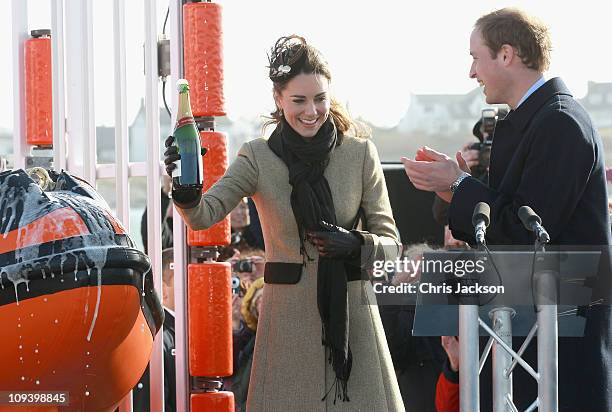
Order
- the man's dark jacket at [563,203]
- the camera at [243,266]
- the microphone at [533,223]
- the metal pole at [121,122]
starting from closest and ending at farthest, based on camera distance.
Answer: the microphone at [533,223]
the man's dark jacket at [563,203]
the metal pole at [121,122]
the camera at [243,266]

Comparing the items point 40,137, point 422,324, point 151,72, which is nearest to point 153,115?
point 151,72

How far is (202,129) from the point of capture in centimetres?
363

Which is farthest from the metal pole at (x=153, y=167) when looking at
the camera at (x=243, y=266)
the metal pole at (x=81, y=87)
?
the camera at (x=243, y=266)

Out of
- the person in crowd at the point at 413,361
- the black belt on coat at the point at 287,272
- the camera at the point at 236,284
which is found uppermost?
the black belt on coat at the point at 287,272

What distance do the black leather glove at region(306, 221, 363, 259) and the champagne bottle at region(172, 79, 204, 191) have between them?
386 mm

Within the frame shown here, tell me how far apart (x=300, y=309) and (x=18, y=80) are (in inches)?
57.4

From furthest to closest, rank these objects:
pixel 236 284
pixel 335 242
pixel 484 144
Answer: pixel 236 284
pixel 484 144
pixel 335 242

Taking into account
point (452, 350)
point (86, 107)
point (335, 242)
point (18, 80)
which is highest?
point (18, 80)

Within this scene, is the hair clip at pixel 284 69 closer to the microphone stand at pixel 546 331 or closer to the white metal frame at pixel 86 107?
the white metal frame at pixel 86 107

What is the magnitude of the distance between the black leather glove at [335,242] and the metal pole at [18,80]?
53.1 inches

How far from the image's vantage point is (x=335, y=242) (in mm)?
3133

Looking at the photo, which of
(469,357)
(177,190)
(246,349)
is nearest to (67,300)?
(177,190)

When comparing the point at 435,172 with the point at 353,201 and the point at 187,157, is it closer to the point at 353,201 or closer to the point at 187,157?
the point at 353,201

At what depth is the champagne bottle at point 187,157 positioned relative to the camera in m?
2.97
